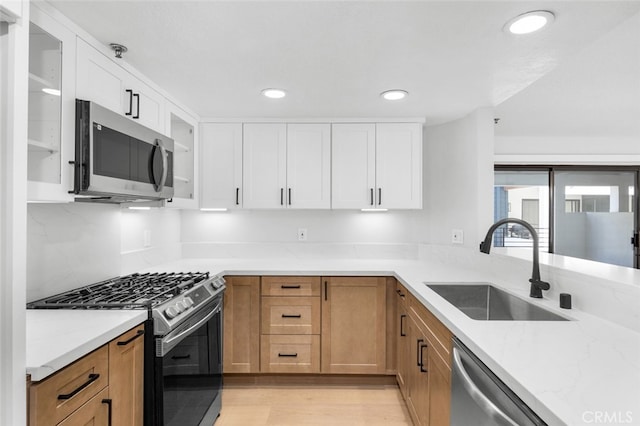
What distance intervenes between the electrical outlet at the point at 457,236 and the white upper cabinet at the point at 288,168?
1.13 m

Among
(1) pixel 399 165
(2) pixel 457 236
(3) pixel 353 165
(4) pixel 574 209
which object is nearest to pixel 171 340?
(3) pixel 353 165

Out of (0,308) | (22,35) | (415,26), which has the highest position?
(415,26)

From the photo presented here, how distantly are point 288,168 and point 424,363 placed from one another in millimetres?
1883

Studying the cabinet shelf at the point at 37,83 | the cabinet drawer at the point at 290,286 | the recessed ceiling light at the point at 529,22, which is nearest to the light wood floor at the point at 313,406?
the cabinet drawer at the point at 290,286

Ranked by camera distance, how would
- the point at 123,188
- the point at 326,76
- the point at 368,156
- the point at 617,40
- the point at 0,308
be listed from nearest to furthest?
the point at 0,308
the point at 123,188
the point at 617,40
the point at 326,76
the point at 368,156

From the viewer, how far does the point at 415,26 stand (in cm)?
154

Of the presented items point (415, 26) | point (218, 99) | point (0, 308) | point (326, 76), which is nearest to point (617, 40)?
point (415, 26)

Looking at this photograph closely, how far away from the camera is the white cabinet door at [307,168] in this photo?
302cm

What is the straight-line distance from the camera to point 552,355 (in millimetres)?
1041

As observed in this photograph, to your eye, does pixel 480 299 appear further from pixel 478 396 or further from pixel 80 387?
pixel 80 387

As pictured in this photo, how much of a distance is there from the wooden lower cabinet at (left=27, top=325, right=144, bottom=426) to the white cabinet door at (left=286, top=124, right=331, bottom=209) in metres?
1.77

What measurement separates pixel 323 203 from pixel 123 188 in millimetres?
1674

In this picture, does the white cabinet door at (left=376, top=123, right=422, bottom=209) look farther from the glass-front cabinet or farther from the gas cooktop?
the glass-front cabinet

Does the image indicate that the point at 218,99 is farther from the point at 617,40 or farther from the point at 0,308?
the point at 617,40
